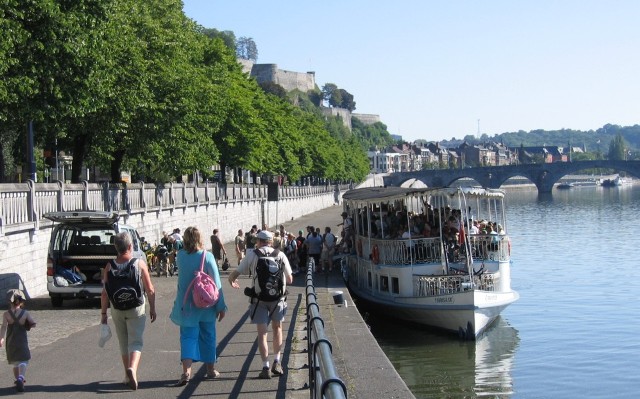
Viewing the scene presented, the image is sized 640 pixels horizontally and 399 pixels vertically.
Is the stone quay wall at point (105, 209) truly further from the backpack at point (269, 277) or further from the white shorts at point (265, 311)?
the backpack at point (269, 277)

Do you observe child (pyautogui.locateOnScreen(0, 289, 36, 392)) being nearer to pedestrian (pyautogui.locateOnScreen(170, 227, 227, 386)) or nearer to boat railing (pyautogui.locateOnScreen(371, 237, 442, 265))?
pedestrian (pyautogui.locateOnScreen(170, 227, 227, 386))

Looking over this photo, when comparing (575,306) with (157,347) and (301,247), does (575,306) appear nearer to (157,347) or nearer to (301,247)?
(301,247)

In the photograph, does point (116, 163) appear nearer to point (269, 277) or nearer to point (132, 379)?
point (269, 277)

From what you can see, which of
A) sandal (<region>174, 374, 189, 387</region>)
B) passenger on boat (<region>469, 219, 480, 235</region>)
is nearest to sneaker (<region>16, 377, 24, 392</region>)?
sandal (<region>174, 374, 189, 387</region>)

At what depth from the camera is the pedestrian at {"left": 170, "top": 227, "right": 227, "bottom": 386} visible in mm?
11961

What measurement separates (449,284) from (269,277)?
47.1 ft

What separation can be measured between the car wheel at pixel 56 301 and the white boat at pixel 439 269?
9.36 m

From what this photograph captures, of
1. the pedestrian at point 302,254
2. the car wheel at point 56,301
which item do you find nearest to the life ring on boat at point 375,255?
the pedestrian at point 302,254

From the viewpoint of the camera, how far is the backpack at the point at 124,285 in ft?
38.1

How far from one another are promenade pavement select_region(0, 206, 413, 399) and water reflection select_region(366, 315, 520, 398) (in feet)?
7.64

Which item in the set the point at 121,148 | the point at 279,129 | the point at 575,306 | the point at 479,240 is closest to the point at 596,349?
the point at 479,240

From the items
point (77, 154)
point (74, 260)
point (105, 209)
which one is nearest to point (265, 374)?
point (74, 260)

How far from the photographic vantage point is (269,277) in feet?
41.5

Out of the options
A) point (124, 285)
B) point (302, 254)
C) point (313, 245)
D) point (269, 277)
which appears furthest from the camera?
point (302, 254)
